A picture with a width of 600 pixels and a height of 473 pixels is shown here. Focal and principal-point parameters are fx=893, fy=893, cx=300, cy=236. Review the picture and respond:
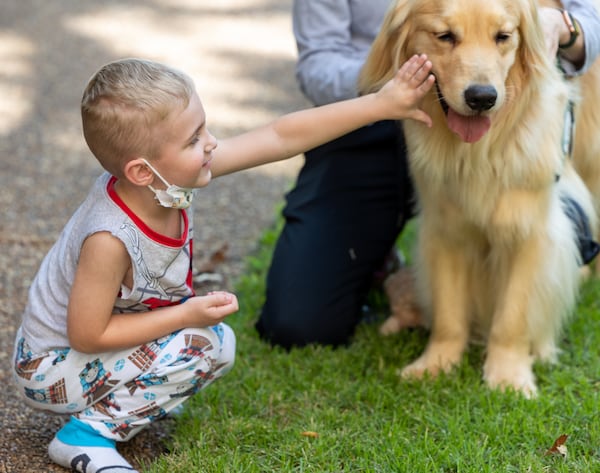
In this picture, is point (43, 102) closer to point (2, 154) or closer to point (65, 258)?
point (2, 154)

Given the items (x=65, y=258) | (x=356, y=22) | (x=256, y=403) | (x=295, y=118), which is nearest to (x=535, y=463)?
(x=256, y=403)

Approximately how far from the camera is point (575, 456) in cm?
242

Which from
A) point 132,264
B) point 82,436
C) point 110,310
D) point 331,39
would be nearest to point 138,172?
point 132,264

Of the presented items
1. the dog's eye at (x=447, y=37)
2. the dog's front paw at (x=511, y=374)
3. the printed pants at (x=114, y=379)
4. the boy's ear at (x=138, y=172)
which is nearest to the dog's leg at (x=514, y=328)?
the dog's front paw at (x=511, y=374)

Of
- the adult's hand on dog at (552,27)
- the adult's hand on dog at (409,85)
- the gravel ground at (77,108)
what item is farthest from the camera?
the gravel ground at (77,108)

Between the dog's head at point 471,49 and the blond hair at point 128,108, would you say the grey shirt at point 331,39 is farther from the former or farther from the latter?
the blond hair at point 128,108

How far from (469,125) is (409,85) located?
231mm

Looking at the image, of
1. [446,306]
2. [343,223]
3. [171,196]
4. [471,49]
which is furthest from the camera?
[343,223]

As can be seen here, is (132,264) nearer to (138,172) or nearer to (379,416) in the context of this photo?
(138,172)

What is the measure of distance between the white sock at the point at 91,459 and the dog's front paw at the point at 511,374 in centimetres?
120

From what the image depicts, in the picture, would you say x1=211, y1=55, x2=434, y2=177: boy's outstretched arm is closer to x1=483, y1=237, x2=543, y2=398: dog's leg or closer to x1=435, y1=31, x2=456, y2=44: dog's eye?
x1=435, y1=31, x2=456, y2=44: dog's eye

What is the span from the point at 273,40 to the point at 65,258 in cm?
483

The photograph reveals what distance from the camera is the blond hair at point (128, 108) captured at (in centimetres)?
213

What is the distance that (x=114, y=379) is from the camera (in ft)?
7.58
